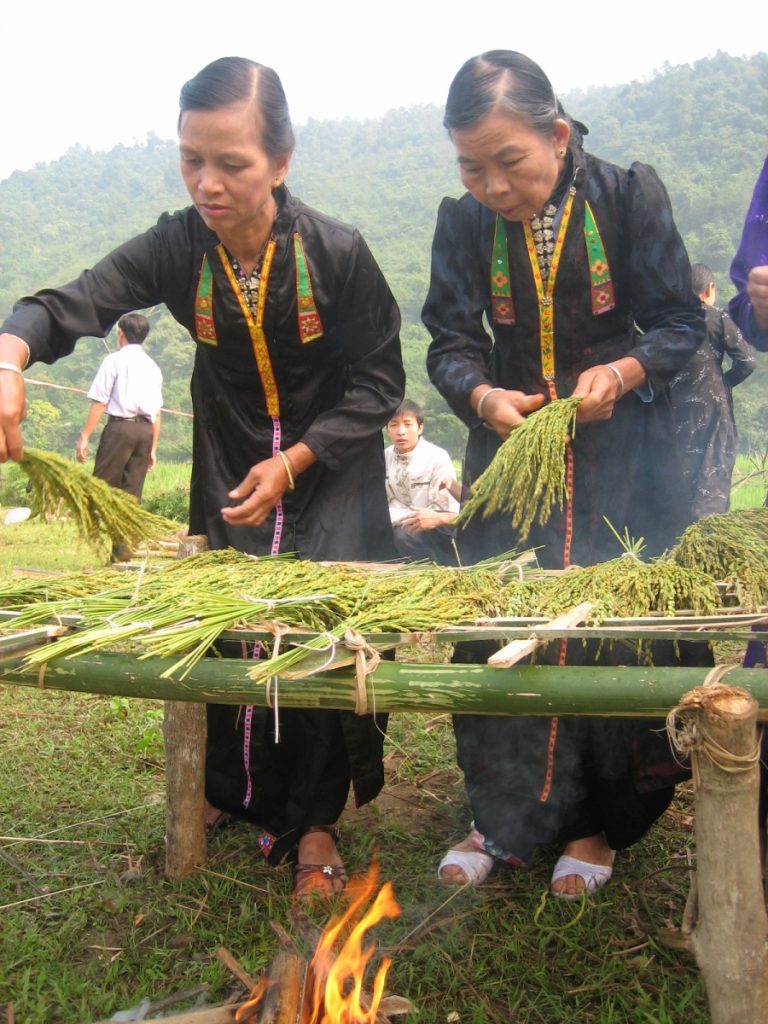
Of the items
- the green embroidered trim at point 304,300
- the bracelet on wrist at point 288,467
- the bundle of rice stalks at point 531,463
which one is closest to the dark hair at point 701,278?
the green embroidered trim at point 304,300

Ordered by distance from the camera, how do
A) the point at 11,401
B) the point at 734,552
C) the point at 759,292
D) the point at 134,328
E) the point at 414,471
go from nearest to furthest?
the point at 734,552 → the point at 11,401 → the point at 759,292 → the point at 414,471 → the point at 134,328

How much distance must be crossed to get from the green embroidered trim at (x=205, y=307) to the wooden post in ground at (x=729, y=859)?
1763 millimetres

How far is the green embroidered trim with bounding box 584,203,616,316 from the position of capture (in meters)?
2.76

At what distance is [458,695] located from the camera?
1.90 meters

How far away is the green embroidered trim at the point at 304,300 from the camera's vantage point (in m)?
2.89

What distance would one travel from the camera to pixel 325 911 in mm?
2840

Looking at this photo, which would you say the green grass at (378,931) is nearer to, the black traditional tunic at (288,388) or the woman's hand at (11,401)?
the black traditional tunic at (288,388)

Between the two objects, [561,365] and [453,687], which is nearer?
[453,687]

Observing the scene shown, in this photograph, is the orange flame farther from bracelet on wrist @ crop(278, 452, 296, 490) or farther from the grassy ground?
bracelet on wrist @ crop(278, 452, 296, 490)

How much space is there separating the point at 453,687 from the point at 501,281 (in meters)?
1.38

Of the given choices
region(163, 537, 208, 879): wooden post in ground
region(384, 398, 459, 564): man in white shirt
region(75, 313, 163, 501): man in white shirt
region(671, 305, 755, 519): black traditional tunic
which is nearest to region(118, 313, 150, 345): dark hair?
region(75, 313, 163, 501): man in white shirt

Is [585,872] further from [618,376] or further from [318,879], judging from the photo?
[618,376]

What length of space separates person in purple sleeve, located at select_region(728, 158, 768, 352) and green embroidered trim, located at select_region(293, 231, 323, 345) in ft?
3.80

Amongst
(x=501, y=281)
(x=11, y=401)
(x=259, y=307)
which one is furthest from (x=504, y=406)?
(x=11, y=401)
